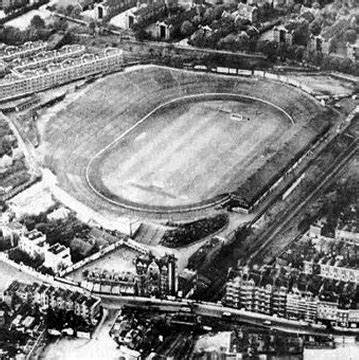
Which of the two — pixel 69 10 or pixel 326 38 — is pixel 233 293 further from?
pixel 69 10

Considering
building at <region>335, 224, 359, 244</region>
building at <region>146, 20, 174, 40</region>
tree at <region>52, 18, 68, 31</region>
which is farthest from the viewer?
tree at <region>52, 18, 68, 31</region>

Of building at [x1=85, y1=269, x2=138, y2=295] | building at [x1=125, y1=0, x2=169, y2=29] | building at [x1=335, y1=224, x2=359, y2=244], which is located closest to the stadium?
building at [x1=335, y1=224, x2=359, y2=244]

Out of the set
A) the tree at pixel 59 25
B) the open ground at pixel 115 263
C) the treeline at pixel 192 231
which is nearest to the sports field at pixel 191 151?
the treeline at pixel 192 231

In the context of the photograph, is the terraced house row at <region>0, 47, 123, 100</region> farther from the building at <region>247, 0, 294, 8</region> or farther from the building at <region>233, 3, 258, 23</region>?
the building at <region>247, 0, 294, 8</region>

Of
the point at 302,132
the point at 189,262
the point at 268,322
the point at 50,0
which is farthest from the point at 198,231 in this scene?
the point at 50,0

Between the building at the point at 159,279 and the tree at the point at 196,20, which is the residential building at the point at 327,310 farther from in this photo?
the tree at the point at 196,20

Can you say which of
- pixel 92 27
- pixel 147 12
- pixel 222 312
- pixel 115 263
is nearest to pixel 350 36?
pixel 147 12
